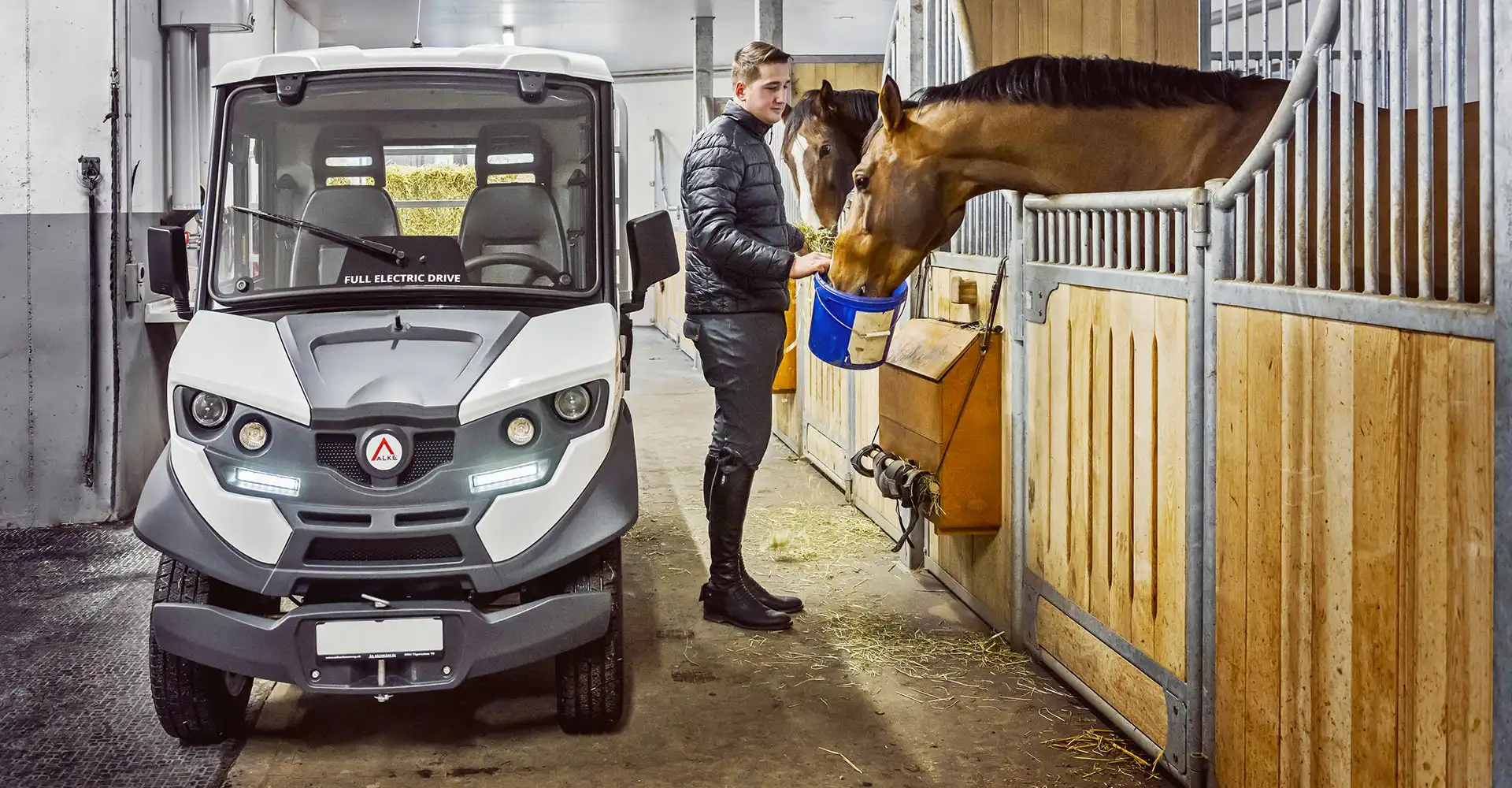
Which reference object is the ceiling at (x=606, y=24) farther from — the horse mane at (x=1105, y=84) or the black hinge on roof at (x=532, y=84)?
the horse mane at (x=1105, y=84)

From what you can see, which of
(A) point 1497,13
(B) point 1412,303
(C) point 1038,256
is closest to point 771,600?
(C) point 1038,256

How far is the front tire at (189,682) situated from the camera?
3.03m

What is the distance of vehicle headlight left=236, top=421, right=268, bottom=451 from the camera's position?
2.95 m

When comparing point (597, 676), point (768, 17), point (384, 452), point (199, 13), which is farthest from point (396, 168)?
point (768, 17)

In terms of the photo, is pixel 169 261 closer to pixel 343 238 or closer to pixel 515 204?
pixel 343 238

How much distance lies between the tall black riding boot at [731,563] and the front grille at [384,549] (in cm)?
134

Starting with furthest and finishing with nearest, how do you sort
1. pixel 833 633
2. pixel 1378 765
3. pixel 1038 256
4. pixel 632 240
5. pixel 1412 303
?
pixel 833 633, pixel 1038 256, pixel 632 240, pixel 1378 765, pixel 1412 303

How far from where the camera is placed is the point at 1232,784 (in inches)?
105

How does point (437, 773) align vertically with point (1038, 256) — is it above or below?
below

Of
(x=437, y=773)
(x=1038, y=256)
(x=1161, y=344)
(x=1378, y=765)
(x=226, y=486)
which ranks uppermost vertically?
(x=1038, y=256)

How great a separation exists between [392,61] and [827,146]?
129 inches

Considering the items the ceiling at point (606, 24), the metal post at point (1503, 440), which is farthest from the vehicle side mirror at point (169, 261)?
the ceiling at point (606, 24)

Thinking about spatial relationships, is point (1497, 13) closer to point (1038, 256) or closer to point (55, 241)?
point (1038, 256)

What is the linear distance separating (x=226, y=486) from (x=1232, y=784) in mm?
2232
